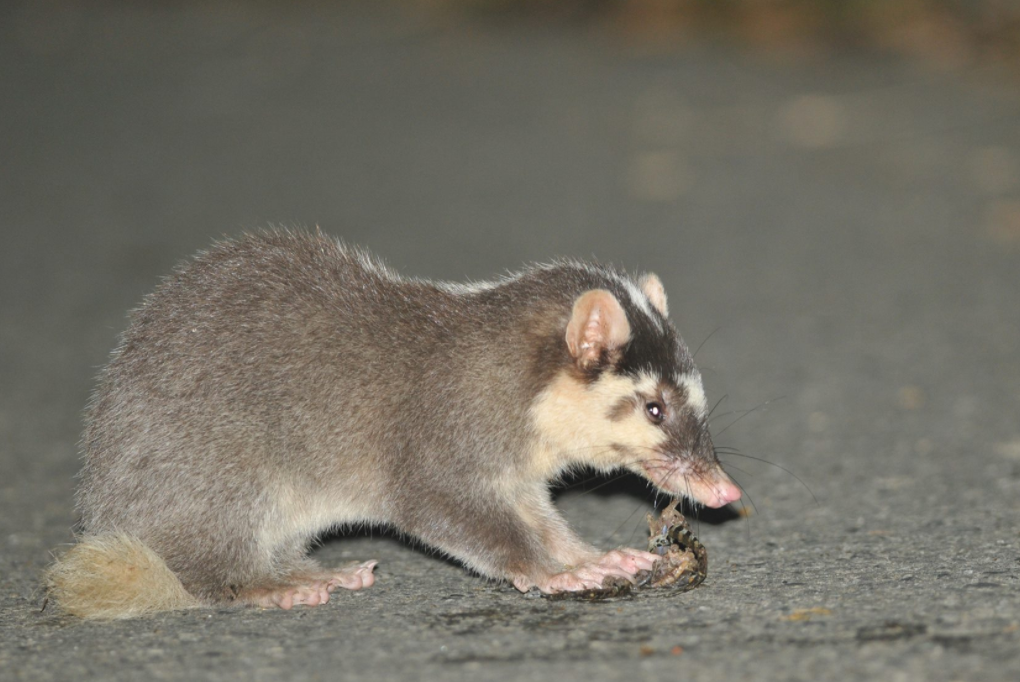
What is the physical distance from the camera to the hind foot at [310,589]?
5.02 meters

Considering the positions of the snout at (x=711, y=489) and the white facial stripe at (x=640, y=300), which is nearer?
the snout at (x=711, y=489)

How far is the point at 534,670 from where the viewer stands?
13.4 ft

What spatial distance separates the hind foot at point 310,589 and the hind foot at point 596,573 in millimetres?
661

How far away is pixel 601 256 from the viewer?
35.0ft

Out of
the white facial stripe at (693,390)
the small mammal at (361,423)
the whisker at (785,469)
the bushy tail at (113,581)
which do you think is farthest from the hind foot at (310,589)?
the whisker at (785,469)

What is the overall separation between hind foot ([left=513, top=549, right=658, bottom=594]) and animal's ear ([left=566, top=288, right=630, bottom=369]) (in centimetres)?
79

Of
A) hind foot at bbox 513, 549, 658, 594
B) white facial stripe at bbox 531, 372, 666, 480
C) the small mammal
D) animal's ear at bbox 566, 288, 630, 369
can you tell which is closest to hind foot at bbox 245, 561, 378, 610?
the small mammal

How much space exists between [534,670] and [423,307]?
6.36 ft

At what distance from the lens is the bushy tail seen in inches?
188

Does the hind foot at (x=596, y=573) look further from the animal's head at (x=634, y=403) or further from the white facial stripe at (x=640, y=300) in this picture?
the white facial stripe at (x=640, y=300)

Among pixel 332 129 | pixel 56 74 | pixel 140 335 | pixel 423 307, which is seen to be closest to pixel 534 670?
pixel 423 307

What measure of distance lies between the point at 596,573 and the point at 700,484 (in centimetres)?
60

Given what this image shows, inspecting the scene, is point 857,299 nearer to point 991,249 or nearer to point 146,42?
point 991,249

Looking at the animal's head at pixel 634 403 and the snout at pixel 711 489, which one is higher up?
the animal's head at pixel 634 403
